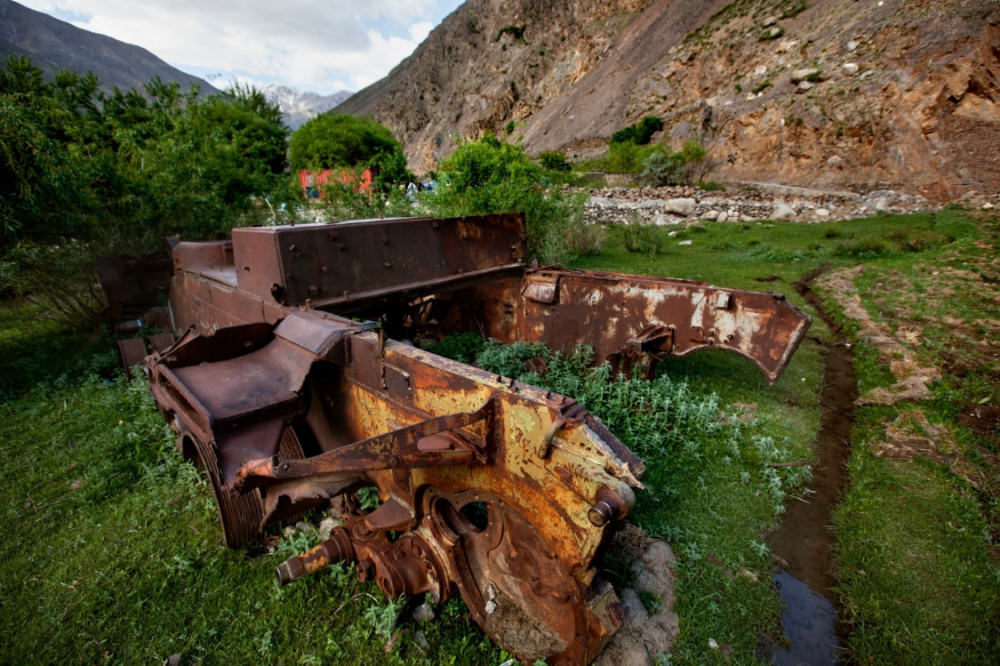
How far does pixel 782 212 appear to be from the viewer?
1569cm

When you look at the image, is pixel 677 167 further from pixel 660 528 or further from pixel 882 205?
pixel 660 528

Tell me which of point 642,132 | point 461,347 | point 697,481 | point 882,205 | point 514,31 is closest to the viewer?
point 697,481

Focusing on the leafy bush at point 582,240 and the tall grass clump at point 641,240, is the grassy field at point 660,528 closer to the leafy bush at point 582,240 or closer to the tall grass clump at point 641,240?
the leafy bush at point 582,240

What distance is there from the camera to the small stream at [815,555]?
2.31 m

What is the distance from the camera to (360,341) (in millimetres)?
2572

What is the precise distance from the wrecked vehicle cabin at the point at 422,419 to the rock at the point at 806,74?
2349cm

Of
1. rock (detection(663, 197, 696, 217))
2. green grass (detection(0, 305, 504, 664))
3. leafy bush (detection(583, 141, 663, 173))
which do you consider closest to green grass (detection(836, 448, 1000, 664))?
green grass (detection(0, 305, 504, 664))

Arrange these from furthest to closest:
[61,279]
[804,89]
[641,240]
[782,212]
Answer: [804,89] < [782,212] < [641,240] < [61,279]


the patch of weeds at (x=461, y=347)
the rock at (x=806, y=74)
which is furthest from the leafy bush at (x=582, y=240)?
the rock at (x=806, y=74)

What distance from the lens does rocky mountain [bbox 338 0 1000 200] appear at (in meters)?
15.7

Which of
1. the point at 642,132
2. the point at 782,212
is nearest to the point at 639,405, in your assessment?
the point at 782,212

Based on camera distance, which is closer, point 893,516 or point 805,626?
point 805,626

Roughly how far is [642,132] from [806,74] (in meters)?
9.35

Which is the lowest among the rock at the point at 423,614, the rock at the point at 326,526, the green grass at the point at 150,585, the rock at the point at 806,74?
the green grass at the point at 150,585
